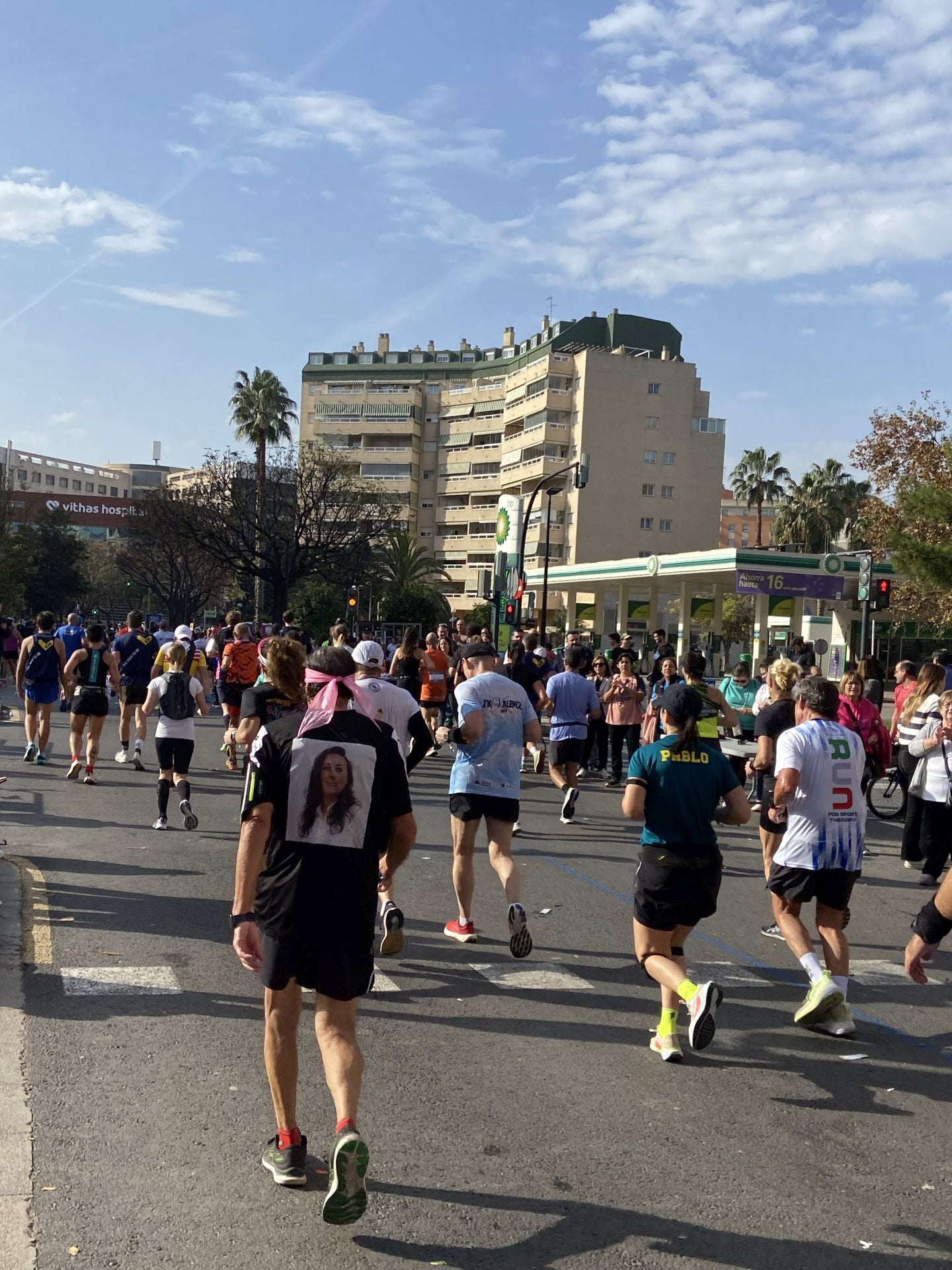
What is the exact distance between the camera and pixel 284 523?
54.9 m

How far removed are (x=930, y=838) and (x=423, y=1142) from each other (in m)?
7.21

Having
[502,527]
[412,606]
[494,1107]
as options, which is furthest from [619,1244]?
[412,606]

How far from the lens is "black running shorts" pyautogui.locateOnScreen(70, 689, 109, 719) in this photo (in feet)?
47.1

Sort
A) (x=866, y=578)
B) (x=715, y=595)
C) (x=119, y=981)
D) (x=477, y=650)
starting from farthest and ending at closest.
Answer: (x=715, y=595), (x=866, y=578), (x=477, y=650), (x=119, y=981)

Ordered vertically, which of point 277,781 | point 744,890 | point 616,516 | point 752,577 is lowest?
point 744,890

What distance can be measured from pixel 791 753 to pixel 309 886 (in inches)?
134

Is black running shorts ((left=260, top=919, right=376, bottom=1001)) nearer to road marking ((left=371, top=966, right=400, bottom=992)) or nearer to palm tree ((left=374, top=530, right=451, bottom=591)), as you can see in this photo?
road marking ((left=371, top=966, right=400, bottom=992))

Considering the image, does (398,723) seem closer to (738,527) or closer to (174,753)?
(174,753)

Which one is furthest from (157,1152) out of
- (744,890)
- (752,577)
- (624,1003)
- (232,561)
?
(232,561)

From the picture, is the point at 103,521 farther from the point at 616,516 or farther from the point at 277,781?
the point at 277,781

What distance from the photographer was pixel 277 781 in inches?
165

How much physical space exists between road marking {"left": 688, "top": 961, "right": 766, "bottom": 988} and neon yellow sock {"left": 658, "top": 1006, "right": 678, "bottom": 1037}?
145cm

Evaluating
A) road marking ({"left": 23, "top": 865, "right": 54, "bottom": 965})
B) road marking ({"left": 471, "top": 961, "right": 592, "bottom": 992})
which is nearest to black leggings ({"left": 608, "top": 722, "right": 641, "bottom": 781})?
→ road marking ({"left": 23, "top": 865, "right": 54, "bottom": 965})

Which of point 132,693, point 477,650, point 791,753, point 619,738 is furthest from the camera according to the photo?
point 619,738
